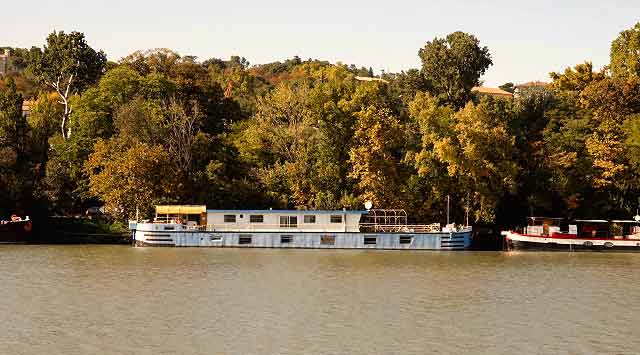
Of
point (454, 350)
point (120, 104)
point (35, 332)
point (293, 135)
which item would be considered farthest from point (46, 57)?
point (454, 350)

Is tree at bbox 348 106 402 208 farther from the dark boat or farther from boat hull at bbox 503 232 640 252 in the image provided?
the dark boat

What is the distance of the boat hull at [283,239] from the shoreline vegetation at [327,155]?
4.92 meters

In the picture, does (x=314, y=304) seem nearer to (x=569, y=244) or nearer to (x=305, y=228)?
(x=305, y=228)

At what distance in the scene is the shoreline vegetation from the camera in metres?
86.9

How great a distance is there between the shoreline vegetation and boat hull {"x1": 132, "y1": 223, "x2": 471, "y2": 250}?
4920mm

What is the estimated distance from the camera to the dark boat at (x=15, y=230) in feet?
281

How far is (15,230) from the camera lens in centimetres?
8619

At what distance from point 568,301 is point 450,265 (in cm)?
1710

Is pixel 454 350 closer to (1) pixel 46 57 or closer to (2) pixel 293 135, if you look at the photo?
(2) pixel 293 135

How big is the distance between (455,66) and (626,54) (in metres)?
18.4

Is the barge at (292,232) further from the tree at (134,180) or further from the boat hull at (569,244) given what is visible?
the boat hull at (569,244)

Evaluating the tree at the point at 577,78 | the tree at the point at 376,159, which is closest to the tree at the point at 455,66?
the tree at the point at 577,78

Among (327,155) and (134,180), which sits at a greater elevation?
(327,155)

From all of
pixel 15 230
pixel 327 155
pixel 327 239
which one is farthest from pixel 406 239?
pixel 15 230
